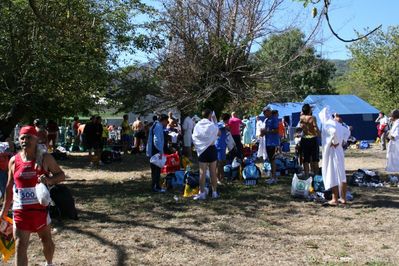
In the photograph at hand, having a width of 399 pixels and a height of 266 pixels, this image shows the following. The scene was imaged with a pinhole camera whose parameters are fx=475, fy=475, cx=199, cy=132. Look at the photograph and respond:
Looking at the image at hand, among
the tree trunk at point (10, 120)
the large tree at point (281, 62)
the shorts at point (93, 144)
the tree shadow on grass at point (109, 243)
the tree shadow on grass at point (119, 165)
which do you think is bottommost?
the tree shadow on grass at point (109, 243)

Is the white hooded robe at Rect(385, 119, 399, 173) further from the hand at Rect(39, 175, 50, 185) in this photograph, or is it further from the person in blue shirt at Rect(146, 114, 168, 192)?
the hand at Rect(39, 175, 50, 185)

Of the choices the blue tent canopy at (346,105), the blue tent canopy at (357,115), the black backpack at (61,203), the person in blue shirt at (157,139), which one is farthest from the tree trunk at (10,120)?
the blue tent canopy at (357,115)

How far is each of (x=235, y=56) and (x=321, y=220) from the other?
36.0 ft

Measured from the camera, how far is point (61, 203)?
303 inches

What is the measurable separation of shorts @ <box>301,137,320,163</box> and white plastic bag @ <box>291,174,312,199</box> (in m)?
1.13

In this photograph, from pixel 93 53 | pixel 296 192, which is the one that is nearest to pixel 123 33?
pixel 93 53

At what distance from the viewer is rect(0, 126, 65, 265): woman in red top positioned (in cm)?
463

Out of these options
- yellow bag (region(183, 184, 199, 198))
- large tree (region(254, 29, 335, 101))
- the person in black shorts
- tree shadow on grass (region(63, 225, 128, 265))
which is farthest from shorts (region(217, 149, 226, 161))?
large tree (region(254, 29, 335, 101))

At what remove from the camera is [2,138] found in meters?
11.1

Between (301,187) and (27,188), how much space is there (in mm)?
5876

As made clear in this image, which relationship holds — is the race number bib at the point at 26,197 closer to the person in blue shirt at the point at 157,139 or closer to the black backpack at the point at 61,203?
the black backpack at the point at 61,203

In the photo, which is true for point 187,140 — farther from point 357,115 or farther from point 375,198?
point 357,115

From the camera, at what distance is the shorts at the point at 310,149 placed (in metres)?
10.2

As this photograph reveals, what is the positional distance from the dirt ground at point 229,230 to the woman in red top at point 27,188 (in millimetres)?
1181
